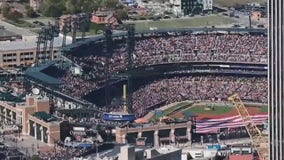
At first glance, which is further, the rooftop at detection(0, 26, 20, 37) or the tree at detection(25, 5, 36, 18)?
the tree at detection(25, 5, 36, 18)

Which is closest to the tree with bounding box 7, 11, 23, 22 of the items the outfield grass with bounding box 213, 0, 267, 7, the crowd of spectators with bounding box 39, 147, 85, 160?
the outfield grass with bounding box 213, 0, 267, 7

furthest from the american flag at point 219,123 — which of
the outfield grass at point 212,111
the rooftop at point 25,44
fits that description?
the rooftop at point 25,44

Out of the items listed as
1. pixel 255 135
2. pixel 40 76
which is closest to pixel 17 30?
pixel 40 76

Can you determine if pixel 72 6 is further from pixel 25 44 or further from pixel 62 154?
pixel 62 154

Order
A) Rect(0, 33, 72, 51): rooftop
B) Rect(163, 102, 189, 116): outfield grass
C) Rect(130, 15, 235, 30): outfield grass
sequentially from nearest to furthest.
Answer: Rect(163, 102, 189, 116): outfield grass < Rect(0, 33, 72, 51): rooftop < Rect(130, 15, 235, 30): outfield grass

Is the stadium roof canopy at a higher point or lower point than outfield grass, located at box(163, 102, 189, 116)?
higher

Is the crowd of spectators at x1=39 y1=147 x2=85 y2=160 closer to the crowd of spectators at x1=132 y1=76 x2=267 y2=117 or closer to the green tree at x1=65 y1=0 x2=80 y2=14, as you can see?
the crowd of spectators at x1=132 y1=76 x2=267 y2=117
